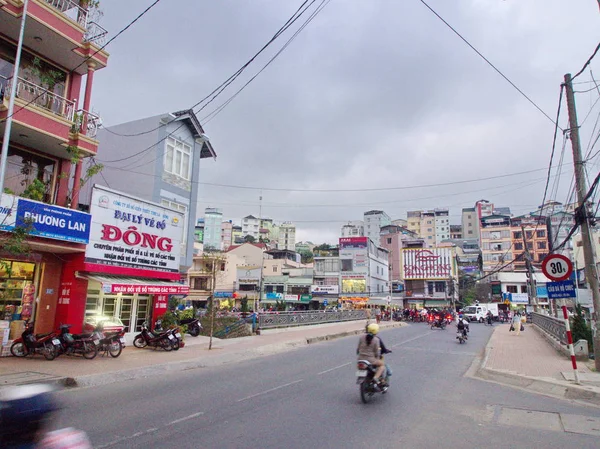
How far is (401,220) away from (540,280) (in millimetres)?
55779

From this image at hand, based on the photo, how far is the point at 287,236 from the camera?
154000mm

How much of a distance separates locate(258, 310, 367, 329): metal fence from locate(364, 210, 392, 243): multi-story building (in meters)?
78.9

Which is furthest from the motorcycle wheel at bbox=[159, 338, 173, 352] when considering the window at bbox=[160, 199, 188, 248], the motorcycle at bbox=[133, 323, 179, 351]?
the window at bbox=[160, 199, 188, 248]

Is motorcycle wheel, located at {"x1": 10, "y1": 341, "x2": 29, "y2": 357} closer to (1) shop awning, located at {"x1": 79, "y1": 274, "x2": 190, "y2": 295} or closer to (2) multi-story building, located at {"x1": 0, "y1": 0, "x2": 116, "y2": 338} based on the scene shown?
(2) multi-story building, located at {"x1": 0, "y1": 0, "x2": 116, "y2": 338}

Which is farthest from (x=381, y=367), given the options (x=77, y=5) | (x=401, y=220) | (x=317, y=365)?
(x=401, y=220)

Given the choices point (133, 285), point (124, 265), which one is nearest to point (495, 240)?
point (124, 265)

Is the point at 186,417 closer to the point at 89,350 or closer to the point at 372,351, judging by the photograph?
the point at 372,351

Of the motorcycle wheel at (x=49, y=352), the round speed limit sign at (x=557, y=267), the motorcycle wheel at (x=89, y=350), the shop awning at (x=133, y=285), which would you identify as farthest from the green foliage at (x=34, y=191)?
the round speed limit sign at (x=557, y=267)

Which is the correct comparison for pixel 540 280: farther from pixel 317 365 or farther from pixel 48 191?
pixel 48 191

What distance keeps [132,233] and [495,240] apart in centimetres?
8405

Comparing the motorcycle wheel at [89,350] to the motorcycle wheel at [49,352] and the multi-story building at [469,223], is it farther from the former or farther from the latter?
the multi-story building at [469,223]

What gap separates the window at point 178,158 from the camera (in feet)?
80.5

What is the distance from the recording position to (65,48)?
15.4 m

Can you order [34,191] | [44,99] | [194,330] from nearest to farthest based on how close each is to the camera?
[34,191], [44,99], [194,330]
